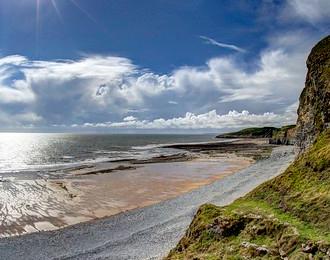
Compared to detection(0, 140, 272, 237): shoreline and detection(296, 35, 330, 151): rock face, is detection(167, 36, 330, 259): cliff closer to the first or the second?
detection(296, 35, 330, 151): rock face

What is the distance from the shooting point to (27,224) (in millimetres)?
28703

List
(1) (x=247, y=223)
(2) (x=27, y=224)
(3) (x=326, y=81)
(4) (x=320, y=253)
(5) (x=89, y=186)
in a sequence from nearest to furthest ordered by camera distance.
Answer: (4) (x=320, y=253) → (1) (x=247, y=223) → (3) (x=326, y=81) → (2) (x=27, y=224) → (5) (x=89, y=186)

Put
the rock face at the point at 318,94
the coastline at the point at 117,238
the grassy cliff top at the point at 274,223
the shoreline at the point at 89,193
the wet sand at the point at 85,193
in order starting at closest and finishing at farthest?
the grassy cliff top at the point at 274,223 → the coastline at the point at 117,238 → the rock face at the point at 318,94 → the shoreline at the point at 89,193 → the wet sand at the point at 85,193

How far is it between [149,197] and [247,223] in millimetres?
28575

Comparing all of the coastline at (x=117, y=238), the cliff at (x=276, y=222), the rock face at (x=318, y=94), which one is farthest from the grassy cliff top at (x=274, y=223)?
the rock face at (x=318, y=94)

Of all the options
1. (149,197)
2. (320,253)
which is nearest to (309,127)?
(320,253)

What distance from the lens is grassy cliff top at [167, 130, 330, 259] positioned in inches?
390

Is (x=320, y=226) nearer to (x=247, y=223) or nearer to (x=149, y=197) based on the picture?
(x=247, y=223)

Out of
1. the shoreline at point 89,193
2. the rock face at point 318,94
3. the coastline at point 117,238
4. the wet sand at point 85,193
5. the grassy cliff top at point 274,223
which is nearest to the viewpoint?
the grassy cliff top at point 274,223

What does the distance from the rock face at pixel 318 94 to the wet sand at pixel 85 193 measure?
59.5ft

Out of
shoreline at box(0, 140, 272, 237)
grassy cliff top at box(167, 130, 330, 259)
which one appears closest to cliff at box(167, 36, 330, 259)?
grassy cliff top at box(167, 130, 330, 259)

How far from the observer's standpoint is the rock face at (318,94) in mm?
22828

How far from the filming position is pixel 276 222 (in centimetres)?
1095

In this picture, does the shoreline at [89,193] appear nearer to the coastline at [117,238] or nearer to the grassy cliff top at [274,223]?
the coastline at [117,238]
